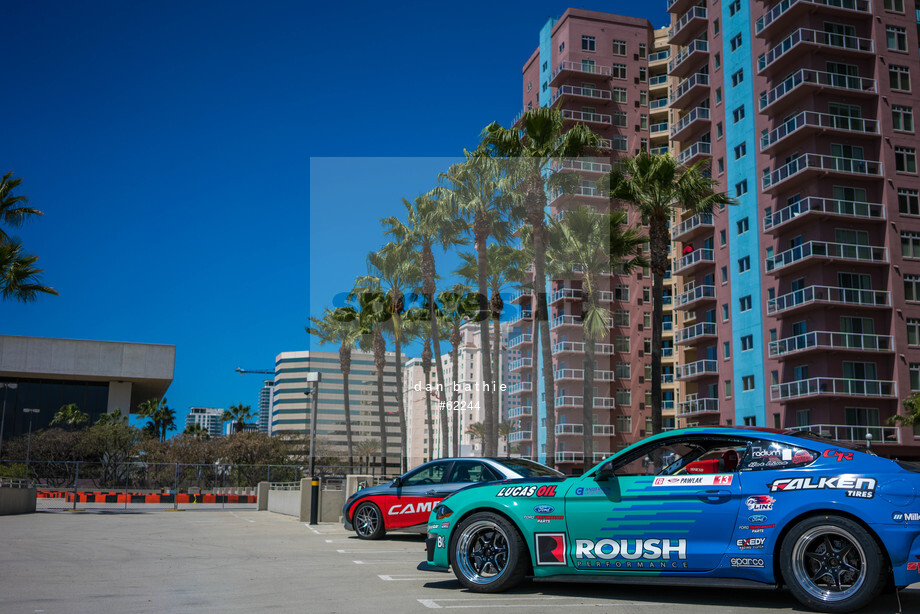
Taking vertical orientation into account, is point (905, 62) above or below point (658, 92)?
below

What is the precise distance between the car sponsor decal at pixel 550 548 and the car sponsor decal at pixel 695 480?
1048 millimetres

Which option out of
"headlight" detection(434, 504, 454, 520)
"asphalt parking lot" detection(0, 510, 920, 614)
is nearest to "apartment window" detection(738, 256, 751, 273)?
"asphalt parking lot" detection(0, 510, 920, 614)

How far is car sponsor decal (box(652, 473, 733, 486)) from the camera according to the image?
23.4 feet

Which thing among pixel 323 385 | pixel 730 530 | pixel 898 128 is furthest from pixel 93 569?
pixel 323 385

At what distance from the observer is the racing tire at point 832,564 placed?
6430mm

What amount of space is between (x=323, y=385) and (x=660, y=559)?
557 ft

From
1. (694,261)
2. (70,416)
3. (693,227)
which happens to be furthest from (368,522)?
(70,416)

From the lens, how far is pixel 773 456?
23.3 ft

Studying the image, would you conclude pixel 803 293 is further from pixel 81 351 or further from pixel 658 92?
pixel 81 351

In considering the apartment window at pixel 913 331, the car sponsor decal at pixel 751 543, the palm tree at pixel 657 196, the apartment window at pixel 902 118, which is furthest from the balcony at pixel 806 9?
the car sponsor decal at pixel 751 543

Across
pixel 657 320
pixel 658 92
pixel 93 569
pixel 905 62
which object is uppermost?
pixel 658 92

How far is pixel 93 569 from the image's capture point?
1012cm

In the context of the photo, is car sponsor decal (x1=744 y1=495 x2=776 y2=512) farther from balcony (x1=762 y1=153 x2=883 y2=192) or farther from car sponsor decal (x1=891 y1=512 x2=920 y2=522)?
balcony (x1=762 y1=153 x2=883 y2=192)

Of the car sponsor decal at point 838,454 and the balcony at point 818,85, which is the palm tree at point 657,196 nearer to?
the car sponsor decal at point 838,454
